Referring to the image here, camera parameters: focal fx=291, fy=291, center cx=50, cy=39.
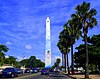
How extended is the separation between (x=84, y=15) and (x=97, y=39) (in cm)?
3816

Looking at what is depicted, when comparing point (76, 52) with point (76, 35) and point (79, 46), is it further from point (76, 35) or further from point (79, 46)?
point (76, 35)

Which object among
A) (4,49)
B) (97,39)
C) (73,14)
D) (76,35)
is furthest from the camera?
(4,49)

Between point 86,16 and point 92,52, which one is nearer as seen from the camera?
point 86,16

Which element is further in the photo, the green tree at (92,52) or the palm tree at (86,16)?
the green tree at (92,52)

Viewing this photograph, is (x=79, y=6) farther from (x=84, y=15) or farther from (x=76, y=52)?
(x=76, y=52)

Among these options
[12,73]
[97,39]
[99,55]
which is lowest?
[12,73]

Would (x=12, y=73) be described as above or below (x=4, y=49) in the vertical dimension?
below

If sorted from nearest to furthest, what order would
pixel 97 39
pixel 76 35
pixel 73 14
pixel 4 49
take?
pixel 73 14 → pixel 76 35 → pixel 97 39 → pixel 4 49

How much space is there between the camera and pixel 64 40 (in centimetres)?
8619

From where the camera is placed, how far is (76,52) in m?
87.8

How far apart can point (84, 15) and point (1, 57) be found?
87365mm

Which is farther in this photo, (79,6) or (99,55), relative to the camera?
(99,55)

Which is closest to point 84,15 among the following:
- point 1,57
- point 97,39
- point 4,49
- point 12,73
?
point 12,73

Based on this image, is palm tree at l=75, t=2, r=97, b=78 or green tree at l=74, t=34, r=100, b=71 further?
green tree at l=74, t=34, r=100, b=71
